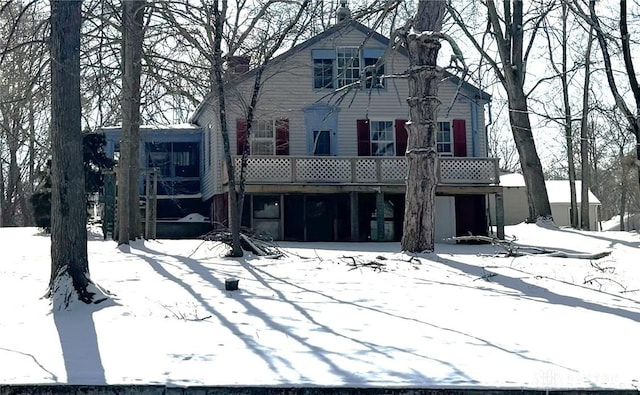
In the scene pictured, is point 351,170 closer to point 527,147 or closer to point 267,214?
point 267,214

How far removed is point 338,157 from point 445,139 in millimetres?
4655

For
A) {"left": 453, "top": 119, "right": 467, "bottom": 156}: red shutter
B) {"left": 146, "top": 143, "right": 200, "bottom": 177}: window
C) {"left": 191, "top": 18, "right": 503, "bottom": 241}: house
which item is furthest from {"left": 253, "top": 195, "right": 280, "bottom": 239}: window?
{"left": 453, "top": 119, "right": 467, "bottom": 156}: red shutter

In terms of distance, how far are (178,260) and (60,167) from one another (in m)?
4.82

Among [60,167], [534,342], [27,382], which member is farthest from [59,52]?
[534,342]

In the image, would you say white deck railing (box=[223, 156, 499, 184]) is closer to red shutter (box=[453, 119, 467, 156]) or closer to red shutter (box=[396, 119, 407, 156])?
red shutter (box=[453, 119, 467, 156])

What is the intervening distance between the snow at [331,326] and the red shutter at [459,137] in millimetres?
12183

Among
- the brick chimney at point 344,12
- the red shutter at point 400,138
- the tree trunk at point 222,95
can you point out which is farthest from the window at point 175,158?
the tree trunk at point 222,95

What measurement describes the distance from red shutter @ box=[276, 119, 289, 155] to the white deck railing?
173 cm

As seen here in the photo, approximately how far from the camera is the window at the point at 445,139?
24.0 metres

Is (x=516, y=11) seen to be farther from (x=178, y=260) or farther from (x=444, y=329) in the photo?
(x=444, y=329)

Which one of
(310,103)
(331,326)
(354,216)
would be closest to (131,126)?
(310,103)

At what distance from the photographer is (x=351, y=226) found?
72.7 feet

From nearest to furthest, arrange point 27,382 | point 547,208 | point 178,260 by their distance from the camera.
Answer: point 27,382 < point 178,260 < point 547,208

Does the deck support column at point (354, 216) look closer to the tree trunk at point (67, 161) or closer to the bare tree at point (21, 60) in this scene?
the bare tree at point (21, 60)
